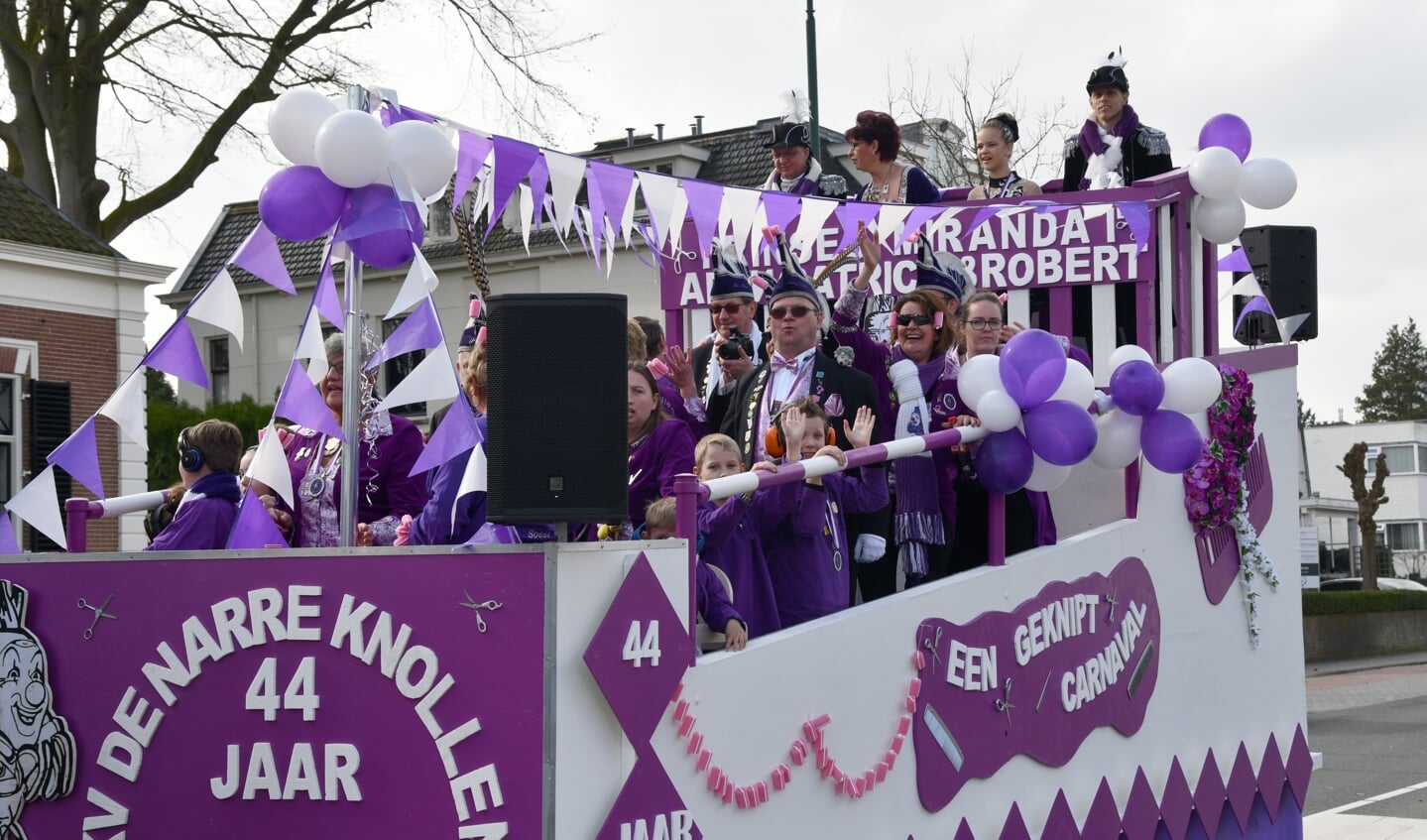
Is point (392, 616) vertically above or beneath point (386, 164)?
beneath

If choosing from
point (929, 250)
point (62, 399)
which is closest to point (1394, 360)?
point (62, 399)

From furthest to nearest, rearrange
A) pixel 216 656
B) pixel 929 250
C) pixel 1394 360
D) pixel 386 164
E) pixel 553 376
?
pixel 1394 360, pixel 929 250, pixel 386 164, pixel 216 656, pixel 553 376

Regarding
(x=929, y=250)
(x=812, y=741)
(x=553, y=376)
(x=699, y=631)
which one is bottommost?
(x=812, y=741)

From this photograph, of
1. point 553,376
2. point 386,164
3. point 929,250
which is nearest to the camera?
point 553,376

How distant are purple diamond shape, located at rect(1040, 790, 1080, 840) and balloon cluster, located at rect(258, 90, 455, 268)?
10.7ft

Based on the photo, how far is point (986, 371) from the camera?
6.30 meters

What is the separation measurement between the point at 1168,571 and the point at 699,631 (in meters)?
3.39

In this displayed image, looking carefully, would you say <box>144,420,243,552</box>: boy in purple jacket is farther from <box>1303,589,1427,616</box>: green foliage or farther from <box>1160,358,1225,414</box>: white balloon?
<box>1303,589,1427,616</box>: green foliage

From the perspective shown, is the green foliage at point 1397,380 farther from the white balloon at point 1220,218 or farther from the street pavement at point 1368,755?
the white balloon at point 1220,218

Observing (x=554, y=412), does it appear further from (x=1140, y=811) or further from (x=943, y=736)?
(x=1140, y=811)

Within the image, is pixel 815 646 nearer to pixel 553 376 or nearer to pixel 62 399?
pixel 553 376

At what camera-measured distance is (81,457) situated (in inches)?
203

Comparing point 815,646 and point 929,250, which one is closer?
point 815,646

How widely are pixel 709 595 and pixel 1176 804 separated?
3.58m
